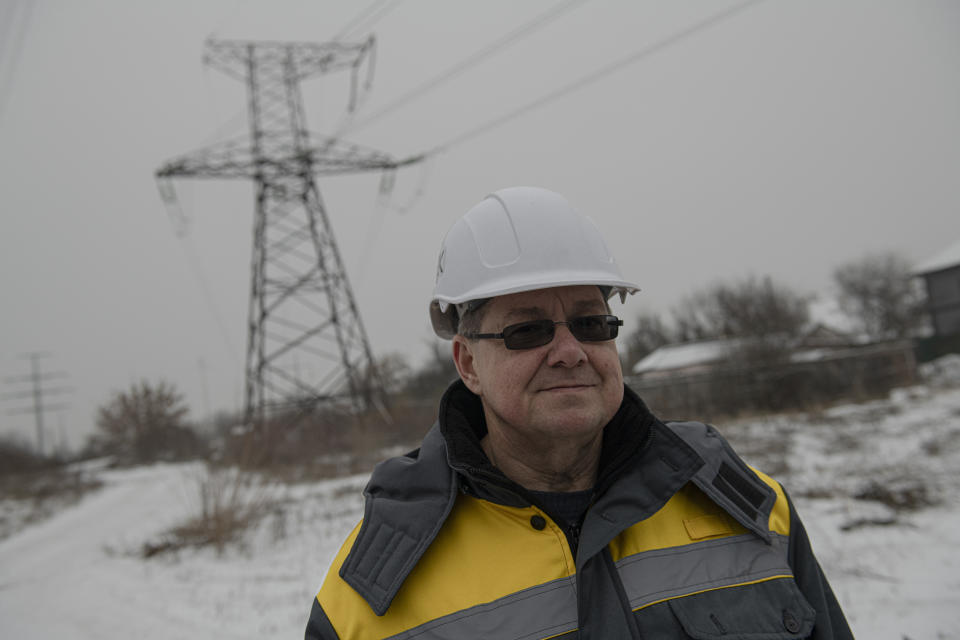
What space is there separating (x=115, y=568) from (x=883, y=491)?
1071 centimetres

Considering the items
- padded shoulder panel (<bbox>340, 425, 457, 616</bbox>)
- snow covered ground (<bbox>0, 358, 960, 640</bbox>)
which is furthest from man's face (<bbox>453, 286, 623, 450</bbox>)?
snow covered ground (<bbox>0, 358, 960, 640</bbox>)

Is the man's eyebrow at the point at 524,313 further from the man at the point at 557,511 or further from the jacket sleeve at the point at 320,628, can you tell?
the jacket sleeve at the point at 320,628

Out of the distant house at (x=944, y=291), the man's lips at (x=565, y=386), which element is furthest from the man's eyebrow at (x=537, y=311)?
the distant house at (x=944, y=291)

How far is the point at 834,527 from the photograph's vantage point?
22.2 ft

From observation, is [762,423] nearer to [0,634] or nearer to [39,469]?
[0,634]

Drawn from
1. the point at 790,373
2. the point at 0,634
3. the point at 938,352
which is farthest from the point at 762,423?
the point at 938,352

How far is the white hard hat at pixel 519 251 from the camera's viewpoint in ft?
6.90

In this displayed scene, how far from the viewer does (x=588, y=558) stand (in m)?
1.65

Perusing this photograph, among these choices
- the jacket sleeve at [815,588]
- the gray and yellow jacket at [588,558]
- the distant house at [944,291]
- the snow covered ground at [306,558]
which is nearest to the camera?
the gray and yellow jacket at [588,558]

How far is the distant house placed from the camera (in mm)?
38812

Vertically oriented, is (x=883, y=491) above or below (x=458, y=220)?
below

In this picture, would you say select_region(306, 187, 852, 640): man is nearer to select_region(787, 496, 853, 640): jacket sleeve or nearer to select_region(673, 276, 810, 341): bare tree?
select_region(787, 496, 853, 640): jacket sleeve

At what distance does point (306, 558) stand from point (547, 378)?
277 inches

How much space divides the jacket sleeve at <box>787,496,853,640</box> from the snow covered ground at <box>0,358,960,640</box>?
290 cm
